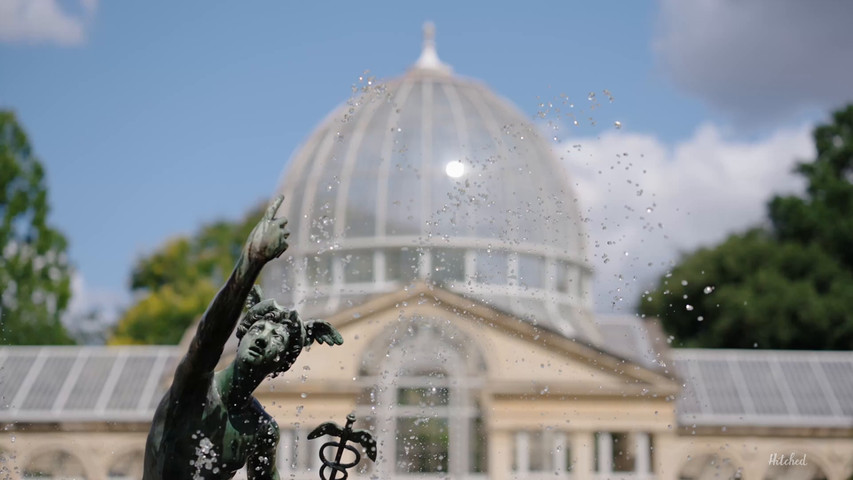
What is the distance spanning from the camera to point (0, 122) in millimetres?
39500

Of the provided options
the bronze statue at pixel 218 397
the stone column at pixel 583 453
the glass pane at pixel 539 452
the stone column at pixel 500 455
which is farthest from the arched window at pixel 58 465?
the bronze statue at pixel 218 397

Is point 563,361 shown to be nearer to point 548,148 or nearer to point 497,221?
A: point 497,221

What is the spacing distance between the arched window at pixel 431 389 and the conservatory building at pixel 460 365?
2.0 inches

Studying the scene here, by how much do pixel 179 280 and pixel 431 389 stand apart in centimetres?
2406

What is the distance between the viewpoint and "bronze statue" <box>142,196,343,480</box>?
4566 millimetres

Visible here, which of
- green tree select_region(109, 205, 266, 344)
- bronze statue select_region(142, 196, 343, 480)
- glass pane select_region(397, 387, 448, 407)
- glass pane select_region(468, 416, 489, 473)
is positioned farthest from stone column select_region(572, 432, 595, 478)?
bronze statue select_region(142, 196, 343, 480)

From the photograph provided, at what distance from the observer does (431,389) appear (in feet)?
105

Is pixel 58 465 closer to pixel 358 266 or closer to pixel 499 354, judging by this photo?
pixel 358 266

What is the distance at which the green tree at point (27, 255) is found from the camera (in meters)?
37.8

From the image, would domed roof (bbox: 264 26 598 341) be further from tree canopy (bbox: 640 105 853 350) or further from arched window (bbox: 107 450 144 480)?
tree canopy (bbox: 640 105 853 350)

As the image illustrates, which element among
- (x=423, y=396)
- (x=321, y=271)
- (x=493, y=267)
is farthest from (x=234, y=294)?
(x=493, y=267)

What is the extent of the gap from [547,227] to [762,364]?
21.8 ft

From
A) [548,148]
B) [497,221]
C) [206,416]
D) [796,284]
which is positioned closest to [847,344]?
[796,284]

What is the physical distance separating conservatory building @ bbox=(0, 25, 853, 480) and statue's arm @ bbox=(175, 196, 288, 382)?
23.7 m
